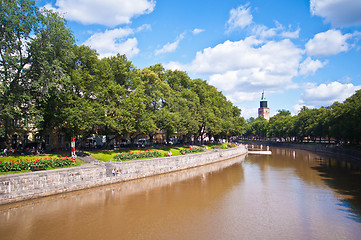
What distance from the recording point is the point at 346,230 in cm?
1816

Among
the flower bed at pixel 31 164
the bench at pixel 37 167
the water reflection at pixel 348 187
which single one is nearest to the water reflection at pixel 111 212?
the bench at pixel 37 167

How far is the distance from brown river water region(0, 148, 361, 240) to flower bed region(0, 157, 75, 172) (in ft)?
13.0

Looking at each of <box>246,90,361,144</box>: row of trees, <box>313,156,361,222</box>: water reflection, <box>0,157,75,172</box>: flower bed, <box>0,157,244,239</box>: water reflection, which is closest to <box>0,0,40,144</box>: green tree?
<box>0,157,75,172</box>: flower bed

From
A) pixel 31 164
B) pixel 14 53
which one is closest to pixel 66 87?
pixel 14 53

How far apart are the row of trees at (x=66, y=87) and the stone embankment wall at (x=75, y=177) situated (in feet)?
21.2

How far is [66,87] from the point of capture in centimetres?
3466

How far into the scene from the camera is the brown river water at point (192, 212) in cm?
1762

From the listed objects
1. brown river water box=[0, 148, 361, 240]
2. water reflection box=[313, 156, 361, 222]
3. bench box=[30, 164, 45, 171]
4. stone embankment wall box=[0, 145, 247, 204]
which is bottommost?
brown river water box=[0, 148, 361, 240]

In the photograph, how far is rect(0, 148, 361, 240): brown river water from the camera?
17625 millimetres

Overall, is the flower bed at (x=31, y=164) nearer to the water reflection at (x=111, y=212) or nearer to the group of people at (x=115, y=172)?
the water reflection at (x=111, y=212)

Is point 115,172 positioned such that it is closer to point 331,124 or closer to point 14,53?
point 14,53

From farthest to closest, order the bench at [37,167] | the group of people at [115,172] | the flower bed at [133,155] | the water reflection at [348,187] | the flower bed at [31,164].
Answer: the flower bed at [133,155] < the group of people at [115,172] < the bench at [37,167] < the flower bed at [31,164] < the water reflection at [348,187]

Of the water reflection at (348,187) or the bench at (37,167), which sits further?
the bench at (37,167)

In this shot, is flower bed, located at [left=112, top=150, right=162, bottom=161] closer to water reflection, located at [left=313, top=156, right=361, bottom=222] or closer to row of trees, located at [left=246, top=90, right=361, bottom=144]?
water reflection, located at [left=313, top=156, right=361, bottom=222]
